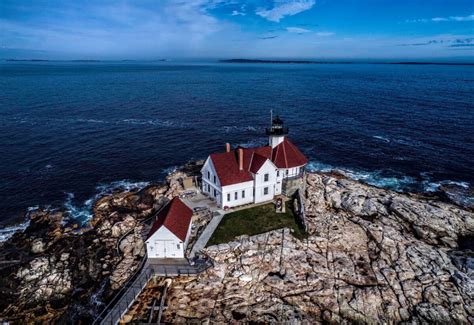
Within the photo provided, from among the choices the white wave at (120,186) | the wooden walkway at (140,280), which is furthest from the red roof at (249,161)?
the white wave at (120,186)

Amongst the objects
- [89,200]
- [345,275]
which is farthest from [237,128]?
[345,275]

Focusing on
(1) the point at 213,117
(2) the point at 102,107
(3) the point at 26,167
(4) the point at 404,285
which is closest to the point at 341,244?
(4) the point at 404,285

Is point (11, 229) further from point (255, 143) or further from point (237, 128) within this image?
point (237, 128)

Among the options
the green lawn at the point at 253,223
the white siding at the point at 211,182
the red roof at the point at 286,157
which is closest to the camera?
the green lawn at the point at 253,223

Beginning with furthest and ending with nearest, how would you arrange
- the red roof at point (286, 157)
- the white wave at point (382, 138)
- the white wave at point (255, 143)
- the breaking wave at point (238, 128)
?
the breaking wave at point (238, 128) → the white wave at point (382, 138) → the white wave at point (255, 143) → the red roof at point (286, 157)

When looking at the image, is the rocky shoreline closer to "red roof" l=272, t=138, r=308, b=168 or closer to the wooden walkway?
the wooden walkway

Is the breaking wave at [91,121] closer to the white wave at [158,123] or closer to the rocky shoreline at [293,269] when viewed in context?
the white wave at [158,123]

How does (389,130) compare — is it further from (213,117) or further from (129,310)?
(129,310)
